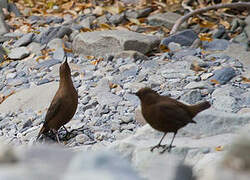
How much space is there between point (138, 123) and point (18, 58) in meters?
3.37

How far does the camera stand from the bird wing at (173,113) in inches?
134

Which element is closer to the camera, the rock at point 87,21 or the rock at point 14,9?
the rock at point 87,21

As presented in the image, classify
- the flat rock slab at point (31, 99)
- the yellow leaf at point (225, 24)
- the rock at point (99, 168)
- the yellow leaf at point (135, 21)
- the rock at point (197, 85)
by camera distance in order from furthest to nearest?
1. the yellow leaf at point (135, 21)
2. the yellow leaf at point (225, 24)
3. the flat rock slab at point (31, 99)
4. the rock at point (197, 85)
5. the rock at point (99, 168)

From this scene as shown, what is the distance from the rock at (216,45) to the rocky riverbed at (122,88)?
1cm

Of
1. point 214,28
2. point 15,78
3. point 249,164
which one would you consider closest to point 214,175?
Result: point 249,164

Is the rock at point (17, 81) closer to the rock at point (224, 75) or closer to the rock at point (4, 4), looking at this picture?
the rock at point (224, 75)

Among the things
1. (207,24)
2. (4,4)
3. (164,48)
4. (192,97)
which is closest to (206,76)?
(192,97)

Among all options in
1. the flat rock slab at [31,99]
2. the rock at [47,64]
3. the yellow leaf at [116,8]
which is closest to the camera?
the flat rock slab at [31,99]

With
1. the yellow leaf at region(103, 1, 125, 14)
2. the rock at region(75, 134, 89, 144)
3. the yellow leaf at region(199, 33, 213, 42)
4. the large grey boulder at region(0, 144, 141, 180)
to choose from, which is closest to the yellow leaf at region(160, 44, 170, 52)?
the yellow leaf at region(199, 33, 213, 42)

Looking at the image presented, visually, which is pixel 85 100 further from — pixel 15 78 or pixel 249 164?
pixel 249 164

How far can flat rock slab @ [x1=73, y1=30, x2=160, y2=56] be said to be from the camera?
23.9ft

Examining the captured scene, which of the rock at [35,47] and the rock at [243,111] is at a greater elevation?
the rock at [243,111]

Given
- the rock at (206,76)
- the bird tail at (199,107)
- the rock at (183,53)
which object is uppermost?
the bird tail at (199,107)

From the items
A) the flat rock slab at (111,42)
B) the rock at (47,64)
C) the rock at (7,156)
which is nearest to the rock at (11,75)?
the rock at (47,64)
